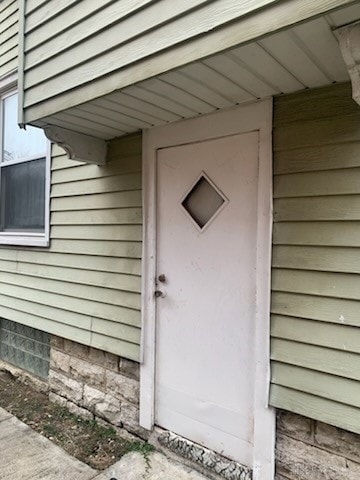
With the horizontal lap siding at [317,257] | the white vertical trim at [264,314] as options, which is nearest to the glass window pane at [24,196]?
the white vertical trim at [264,314]

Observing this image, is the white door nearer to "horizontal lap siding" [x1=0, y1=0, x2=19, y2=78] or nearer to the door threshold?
the door threshold

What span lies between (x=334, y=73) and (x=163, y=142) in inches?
44.2

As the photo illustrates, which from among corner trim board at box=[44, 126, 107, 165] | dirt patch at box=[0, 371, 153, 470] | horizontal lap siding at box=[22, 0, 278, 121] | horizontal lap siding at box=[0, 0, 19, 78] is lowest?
dirt patch at box=[0, 371, 153, 470]

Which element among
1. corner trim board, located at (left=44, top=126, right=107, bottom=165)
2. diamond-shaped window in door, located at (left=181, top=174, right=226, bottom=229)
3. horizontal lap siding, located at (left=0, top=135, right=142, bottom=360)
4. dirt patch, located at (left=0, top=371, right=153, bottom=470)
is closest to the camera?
diamond-shaped window in door, located at (left=181, top=174, right=226, bottom=229)

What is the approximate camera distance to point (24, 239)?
11.6ft

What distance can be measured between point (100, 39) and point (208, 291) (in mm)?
1488

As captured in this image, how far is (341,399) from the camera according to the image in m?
1.72

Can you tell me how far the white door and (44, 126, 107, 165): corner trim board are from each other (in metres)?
0.54

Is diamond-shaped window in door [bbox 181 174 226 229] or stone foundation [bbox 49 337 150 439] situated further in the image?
stone foundation [bbox 49 337 150 439]

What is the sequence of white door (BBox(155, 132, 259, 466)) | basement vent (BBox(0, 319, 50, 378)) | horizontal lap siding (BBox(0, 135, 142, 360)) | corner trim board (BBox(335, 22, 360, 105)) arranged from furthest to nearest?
basement vent (BBox(0, 319, 50, 378)), horizontal lap siding (BBox(0, 135, 142, 360)), white door (BBox(155, 132, 259, 466)), corner trim board (BBox(335, 22, 360, 105))

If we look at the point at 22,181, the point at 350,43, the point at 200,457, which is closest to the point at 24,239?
the point at 22,181

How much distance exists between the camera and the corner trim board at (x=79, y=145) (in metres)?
2.39

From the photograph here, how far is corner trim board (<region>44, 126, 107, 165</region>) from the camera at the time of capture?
2.39 m

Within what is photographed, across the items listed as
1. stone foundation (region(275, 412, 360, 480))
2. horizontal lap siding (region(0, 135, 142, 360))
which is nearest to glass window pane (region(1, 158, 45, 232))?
horizontal lap siding (region(0, 135, 142, 360))
